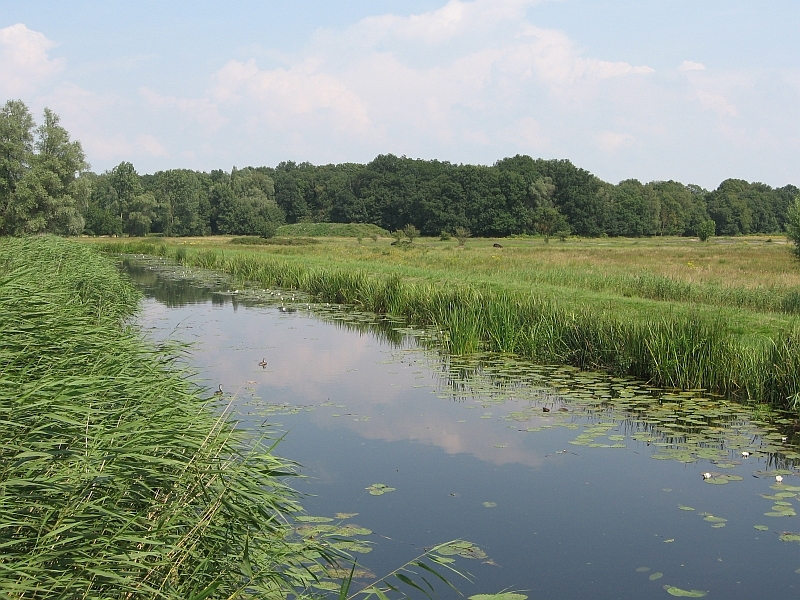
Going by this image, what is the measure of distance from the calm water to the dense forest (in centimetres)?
5596

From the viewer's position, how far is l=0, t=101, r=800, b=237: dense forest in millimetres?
84188

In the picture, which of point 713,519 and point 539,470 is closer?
point 713,519

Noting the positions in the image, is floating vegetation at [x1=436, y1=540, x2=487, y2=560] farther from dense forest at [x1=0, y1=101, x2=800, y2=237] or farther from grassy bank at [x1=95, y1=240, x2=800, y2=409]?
dense forest at [x1=0, y1=101, x2=800, y2=237]

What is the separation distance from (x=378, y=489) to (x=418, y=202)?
87301mm

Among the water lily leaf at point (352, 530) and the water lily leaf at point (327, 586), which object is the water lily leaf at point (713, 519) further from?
the water lily leaf at point (327, 586)

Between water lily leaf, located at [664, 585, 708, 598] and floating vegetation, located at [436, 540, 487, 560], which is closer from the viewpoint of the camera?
water lily leaf, located at [664, 585, 708, 598]

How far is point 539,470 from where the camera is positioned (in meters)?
7.70

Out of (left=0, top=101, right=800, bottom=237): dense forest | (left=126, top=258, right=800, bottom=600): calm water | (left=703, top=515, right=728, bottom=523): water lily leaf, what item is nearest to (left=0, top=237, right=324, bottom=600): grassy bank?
(left=126, top=258, right=800, bottom=600): calm water

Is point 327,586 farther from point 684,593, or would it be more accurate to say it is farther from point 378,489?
point 684,593

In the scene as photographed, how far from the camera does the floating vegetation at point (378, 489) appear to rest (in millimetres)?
6914

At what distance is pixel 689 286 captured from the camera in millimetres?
20016

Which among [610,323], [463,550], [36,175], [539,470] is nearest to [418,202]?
[36,175]

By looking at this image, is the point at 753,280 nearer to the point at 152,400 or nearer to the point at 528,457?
the point at 528,457

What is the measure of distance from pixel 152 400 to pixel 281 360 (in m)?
7.68
